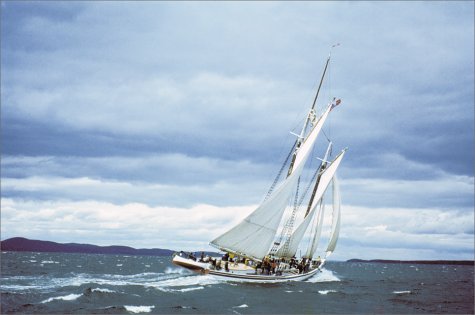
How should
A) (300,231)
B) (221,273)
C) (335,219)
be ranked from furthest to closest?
(335,219), (300,231), (221,273)

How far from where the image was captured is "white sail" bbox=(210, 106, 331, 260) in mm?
48531

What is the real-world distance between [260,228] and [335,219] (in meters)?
21.3

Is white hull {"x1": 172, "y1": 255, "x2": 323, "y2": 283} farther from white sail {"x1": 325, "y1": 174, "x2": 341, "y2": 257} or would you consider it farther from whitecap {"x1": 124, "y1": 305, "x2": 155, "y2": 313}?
white sail {"x1": 325, "y1": 174, "x2": 341, "y2": 257}

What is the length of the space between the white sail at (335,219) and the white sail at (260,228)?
1771cm

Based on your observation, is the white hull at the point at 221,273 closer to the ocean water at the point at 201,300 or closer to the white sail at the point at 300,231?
the ocean water at the point at 201,300

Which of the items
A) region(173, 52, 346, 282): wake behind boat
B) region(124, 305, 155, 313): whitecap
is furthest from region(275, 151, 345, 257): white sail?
region(124, 305, 155, 313): whitecap

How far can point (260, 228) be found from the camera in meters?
49.4

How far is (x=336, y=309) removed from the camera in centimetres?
3781

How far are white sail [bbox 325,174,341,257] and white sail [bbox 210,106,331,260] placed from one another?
58.1 ft

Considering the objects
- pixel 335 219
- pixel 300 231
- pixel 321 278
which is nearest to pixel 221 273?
pixel 300 231

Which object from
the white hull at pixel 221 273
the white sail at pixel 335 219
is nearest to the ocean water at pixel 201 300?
the white hull at pixel 221 273

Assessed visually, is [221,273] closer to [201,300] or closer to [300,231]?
[201,300]

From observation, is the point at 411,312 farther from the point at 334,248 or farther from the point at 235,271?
the point at 334,248

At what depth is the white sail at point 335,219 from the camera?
67.1 meters
